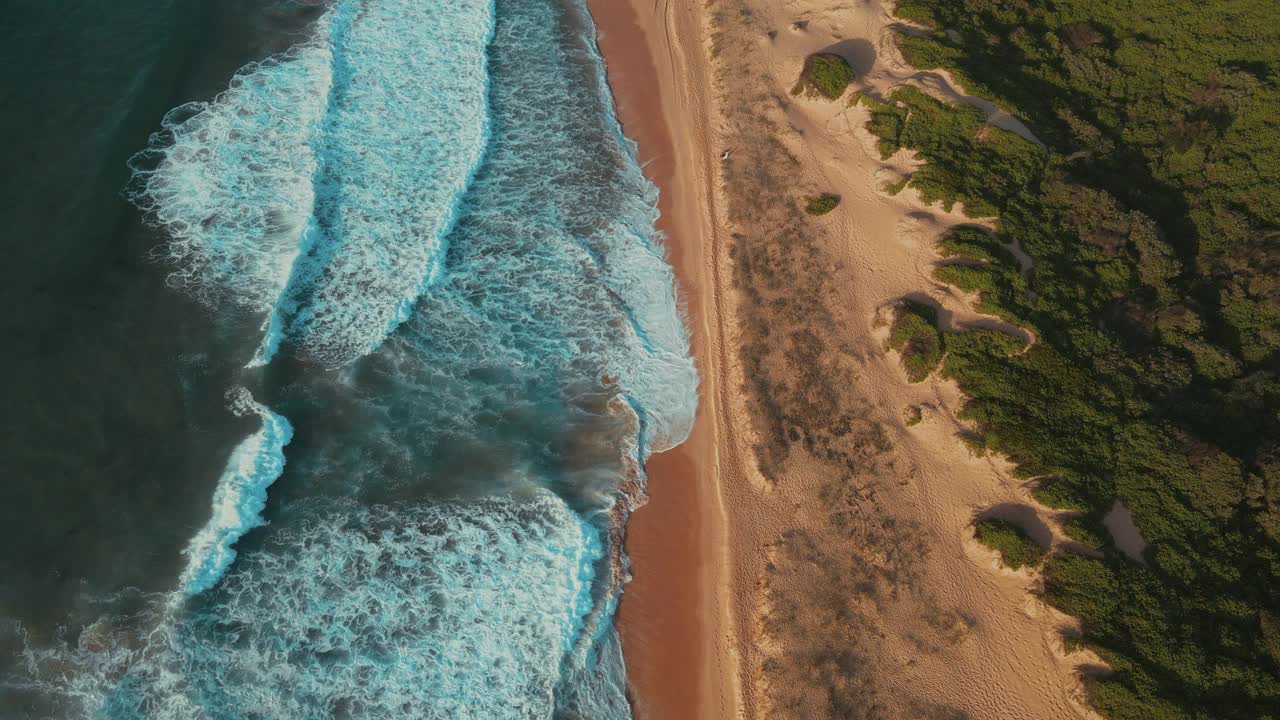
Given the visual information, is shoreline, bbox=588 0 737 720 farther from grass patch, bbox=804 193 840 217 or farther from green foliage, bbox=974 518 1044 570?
green foliage, bbox=974 518 1044 570

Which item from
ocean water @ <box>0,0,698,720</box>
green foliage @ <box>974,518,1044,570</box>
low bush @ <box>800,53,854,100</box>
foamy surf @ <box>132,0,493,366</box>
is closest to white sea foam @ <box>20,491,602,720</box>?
ocean water @ <box>0,0,698,720</box>

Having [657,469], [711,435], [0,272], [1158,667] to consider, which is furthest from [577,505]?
[0,272]

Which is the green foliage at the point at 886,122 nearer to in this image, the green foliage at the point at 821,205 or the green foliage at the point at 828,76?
the green foliage at the point at 828,76

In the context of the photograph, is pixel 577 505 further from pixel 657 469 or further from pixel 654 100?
pixel 654 100

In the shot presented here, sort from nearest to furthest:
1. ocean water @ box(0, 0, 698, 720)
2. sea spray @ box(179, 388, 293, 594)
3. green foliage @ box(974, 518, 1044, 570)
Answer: ocean water @ box(0, 0, 698, 720) → sea spray @ box(179, 388, 293, 594) → green foliage @ box(974, 518, 1044, 570)

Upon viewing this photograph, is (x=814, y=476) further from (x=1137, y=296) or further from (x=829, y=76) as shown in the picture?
(x=829, y=76)

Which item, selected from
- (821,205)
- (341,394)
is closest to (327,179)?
(341,394)
